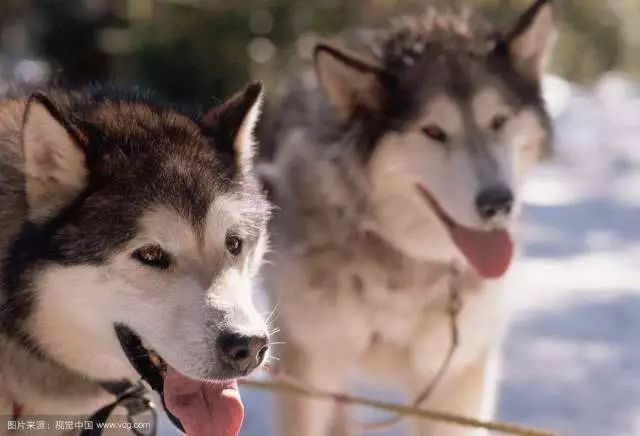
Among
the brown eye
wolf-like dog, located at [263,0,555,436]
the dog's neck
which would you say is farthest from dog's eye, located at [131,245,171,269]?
the brown eye

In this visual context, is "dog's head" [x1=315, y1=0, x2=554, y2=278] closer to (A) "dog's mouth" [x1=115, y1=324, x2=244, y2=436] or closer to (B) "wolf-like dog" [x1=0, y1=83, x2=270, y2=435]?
(B) "wolf-like dog" [x1=0, y1=83, x2=270, y2=435]

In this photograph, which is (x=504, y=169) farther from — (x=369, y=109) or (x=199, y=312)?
(x=199, y=312)

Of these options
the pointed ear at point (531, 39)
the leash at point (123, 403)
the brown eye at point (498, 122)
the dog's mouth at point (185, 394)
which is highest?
the pointed ear at point (531, 39)

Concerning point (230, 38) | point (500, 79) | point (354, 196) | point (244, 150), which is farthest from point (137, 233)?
point (230, 38)

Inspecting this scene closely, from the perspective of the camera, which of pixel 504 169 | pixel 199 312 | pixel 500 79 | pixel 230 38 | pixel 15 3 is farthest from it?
pixel 15 3

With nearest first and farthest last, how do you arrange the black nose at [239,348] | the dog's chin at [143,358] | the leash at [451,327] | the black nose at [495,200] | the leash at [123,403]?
the black nose at [239,348]
the dog's chin at [143,358]
the leash at [123,403]
the black nose at [495,200]
the leash at [451,327]

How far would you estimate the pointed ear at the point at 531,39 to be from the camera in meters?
2.95

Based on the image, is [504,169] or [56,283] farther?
[504,169]

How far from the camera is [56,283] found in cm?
181

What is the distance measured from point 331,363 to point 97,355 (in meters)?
1.24

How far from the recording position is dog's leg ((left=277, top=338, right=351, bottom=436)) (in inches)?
119

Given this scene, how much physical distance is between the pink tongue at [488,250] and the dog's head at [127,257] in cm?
107

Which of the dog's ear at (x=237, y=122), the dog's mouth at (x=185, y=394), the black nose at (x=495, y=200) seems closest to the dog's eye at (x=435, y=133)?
the black nose at (x=495, y=200)

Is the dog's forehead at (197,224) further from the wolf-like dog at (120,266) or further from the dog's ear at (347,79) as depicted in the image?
the dog's ear at (347,79)
